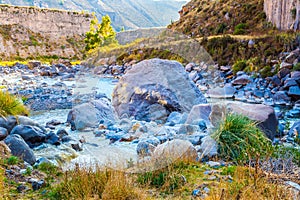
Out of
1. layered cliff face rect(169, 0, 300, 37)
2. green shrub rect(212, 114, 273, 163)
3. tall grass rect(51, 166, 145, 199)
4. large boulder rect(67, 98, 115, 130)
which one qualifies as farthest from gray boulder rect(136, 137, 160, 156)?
layered cliff face rect(169, 0, 300, 37)

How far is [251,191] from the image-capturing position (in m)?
3.30

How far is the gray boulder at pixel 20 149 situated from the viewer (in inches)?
207

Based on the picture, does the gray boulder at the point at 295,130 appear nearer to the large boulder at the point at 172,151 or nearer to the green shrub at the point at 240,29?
the large boulder at the point at 172,151

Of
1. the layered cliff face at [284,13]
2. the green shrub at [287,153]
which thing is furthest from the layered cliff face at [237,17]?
the green shrub at [287,153]

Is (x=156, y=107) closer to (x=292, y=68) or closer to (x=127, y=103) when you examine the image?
(x=127, y=103)

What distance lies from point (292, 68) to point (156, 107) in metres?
11.4

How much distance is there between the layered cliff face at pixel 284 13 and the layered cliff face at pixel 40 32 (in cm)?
3049

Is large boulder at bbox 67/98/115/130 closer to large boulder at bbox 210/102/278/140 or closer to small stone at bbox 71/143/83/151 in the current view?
small stone at bbox 71/143/83/151

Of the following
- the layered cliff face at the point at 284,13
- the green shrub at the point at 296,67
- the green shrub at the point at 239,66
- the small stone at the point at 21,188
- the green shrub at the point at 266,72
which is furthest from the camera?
the layered cliff face at the point at 284,13

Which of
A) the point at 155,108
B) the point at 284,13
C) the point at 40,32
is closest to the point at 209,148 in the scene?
the point at 155,108

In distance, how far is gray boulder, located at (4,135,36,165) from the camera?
5.25 meters

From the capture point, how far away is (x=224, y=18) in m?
25.3

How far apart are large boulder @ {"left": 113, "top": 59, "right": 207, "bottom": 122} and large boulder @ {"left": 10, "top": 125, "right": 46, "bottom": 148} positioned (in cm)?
316

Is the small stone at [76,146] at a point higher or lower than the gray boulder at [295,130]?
higher
